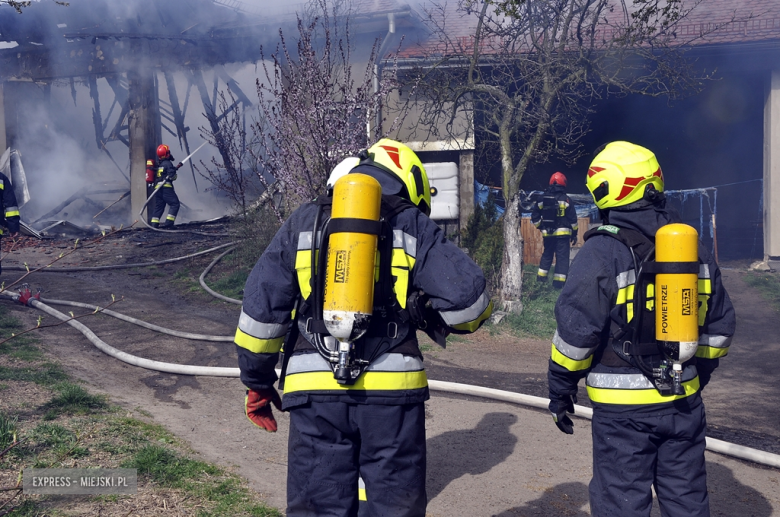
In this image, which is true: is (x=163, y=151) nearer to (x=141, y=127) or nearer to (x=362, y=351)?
(x=141, y=127)

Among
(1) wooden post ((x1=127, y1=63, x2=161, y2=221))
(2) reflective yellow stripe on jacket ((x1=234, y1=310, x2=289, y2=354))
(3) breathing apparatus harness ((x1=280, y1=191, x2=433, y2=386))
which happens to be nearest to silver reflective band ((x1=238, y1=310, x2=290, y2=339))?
(2) reflective yellow stripe on jacket ((x1=234, y1=310, x2=289, y2=354))

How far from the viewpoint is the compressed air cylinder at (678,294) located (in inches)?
95.2

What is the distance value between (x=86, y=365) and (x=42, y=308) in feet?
6.80

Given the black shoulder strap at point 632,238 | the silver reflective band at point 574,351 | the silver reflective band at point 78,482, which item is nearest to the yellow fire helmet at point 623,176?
the black shoulder strap at point 632,238

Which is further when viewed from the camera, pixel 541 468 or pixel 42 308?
pixel 42 308

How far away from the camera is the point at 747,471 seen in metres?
3.76

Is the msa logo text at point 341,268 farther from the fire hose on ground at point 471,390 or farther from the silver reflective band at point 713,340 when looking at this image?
the fire hose on ground at point 471,390

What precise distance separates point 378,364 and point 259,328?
478mm

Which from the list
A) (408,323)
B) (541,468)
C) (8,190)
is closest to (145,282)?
(8,190)

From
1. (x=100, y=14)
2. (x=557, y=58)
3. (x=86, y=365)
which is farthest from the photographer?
(x=100, y=14)

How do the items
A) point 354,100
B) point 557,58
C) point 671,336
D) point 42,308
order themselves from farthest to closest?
point 557,58, point 354,100, point 42,308, point 671,336

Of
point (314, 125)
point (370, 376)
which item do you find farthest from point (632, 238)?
point (314, 125)

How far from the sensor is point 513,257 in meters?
8.77

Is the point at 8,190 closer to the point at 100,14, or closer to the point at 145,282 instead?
the point at 145,282
